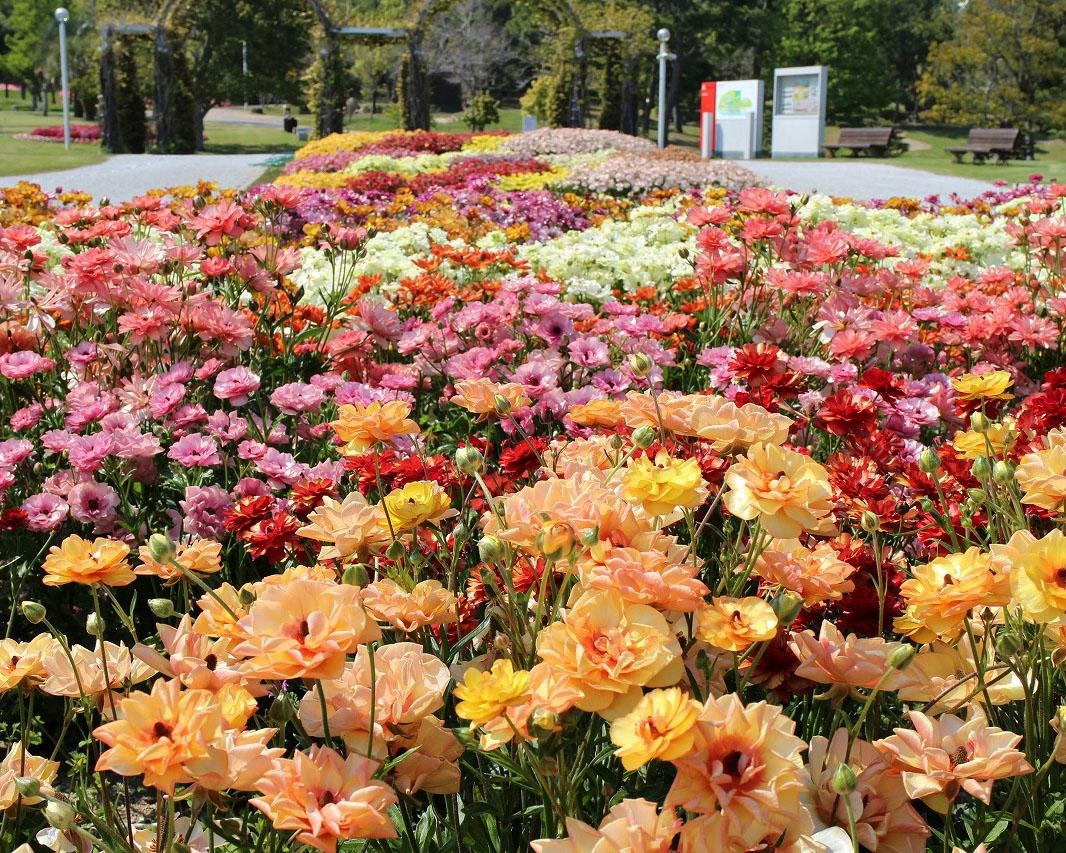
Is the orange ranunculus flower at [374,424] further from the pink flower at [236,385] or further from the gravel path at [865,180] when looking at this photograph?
the gravel path at [865,180]

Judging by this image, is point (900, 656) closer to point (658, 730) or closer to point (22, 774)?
point (658, 730)

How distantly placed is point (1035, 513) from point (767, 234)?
4.56ft

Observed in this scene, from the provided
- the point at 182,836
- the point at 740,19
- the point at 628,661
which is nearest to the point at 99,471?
the point at 182,836

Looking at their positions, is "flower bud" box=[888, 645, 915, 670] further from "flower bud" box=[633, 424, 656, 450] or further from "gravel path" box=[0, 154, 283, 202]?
"gravel path" box=[0, 154, 283, 202]

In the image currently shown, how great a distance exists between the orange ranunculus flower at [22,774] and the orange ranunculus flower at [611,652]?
0.54 meters

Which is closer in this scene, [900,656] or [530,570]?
[900,656]

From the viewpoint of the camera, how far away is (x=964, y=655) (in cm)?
135

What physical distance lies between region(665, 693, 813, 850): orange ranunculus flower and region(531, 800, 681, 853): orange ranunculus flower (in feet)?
0.06

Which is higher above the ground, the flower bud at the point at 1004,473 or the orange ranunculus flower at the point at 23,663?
the flower bud at the point at 1004,473

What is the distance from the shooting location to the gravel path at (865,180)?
15.6 m

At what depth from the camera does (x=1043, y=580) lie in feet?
3.40

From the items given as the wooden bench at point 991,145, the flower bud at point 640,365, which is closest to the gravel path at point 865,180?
the wooden bench at point 991,145

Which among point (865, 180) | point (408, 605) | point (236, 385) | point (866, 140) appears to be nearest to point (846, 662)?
point (408, 605)

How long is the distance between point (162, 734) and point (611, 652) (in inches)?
16.2
